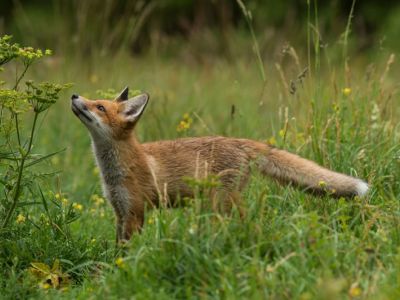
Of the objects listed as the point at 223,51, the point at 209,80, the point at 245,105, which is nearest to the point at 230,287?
the point at 245,105

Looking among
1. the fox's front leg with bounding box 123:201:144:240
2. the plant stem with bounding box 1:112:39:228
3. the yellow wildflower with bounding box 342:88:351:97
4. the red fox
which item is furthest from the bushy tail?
the plant stem with bounding box 1:112:39:228

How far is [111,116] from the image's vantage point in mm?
6391

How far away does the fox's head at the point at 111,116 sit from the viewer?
627 cm

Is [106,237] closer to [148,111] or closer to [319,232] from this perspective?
[319,232]

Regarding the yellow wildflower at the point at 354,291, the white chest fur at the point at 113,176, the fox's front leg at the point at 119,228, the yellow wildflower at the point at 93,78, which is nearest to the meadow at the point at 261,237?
the yellow wildflower at the point at 354,291

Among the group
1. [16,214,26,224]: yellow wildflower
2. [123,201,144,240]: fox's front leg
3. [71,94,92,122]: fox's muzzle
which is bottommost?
[123,201,144,240]: fox's front leg

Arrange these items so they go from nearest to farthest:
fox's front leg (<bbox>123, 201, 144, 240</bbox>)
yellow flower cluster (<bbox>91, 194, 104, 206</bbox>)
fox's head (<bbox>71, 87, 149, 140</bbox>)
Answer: fox's front leg (<bbox>123, 201, 144, 240</bbox>)
fox's head (<bbox>71, 87, 149, 140</bbox>)
yellow flower cluster (<bbox>91, 194, 104, 206</bbox>)

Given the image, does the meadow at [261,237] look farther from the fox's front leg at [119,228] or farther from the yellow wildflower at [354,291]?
the fox's front leg at [119,228]

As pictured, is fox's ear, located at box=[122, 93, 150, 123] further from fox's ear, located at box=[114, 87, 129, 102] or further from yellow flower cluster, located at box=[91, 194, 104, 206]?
yellow flower cluster, located at box=[91, 194, 104, 206]

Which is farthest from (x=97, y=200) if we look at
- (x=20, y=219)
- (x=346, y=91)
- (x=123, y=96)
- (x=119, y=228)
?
(x=346, y=91)

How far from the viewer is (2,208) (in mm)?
5848

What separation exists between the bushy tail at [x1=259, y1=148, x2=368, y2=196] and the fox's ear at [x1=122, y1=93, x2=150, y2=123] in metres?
1.00

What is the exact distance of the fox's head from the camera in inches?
247

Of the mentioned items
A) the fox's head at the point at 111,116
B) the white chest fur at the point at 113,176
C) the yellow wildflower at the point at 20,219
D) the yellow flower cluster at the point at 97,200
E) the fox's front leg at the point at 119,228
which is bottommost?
the yellow flower cluster at the point at 97,200
